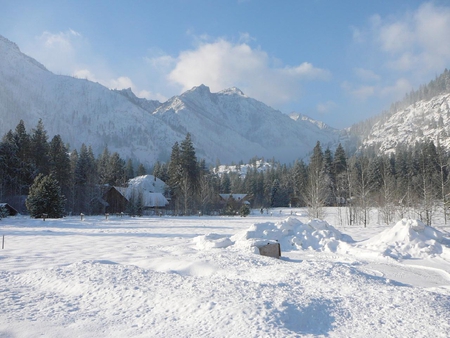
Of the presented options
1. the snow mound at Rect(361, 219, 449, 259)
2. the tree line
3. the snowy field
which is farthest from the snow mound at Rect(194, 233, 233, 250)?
the tree line

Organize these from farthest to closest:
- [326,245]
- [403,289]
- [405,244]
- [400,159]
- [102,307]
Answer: [400,159]
[326,245]
[405,244]
[403,289]
[102,307]

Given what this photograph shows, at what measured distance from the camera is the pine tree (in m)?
32.1

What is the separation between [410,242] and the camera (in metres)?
13.6

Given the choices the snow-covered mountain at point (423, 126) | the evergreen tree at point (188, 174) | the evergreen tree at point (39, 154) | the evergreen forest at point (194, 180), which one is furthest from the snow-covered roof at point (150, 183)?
the snow-covered mountain at point (423, 126)

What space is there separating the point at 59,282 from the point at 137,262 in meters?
2.97

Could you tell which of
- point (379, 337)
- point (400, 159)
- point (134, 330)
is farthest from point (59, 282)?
point (400, 159)

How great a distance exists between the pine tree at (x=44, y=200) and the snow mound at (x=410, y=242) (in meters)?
30.8

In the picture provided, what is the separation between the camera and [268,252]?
11.9 meters

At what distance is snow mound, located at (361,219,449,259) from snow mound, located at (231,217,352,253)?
5.21ft

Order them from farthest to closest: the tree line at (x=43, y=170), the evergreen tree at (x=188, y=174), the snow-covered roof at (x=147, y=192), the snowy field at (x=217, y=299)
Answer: the evergreen tree at (x=188, y=174) < the snow-covered roof at (x=147, y=192) < the tree line at (x=43, y=170) < the snowy field at (x=217, y=299)

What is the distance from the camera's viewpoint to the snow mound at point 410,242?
13016 mm

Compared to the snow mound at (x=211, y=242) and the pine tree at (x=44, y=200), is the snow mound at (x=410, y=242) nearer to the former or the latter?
the snow mound at (x=211, y=242)

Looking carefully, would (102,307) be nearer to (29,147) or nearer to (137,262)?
(137,262)

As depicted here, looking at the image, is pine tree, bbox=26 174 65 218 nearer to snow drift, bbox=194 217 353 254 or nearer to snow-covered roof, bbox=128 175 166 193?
snow drift, bbox=194 217 353 254
